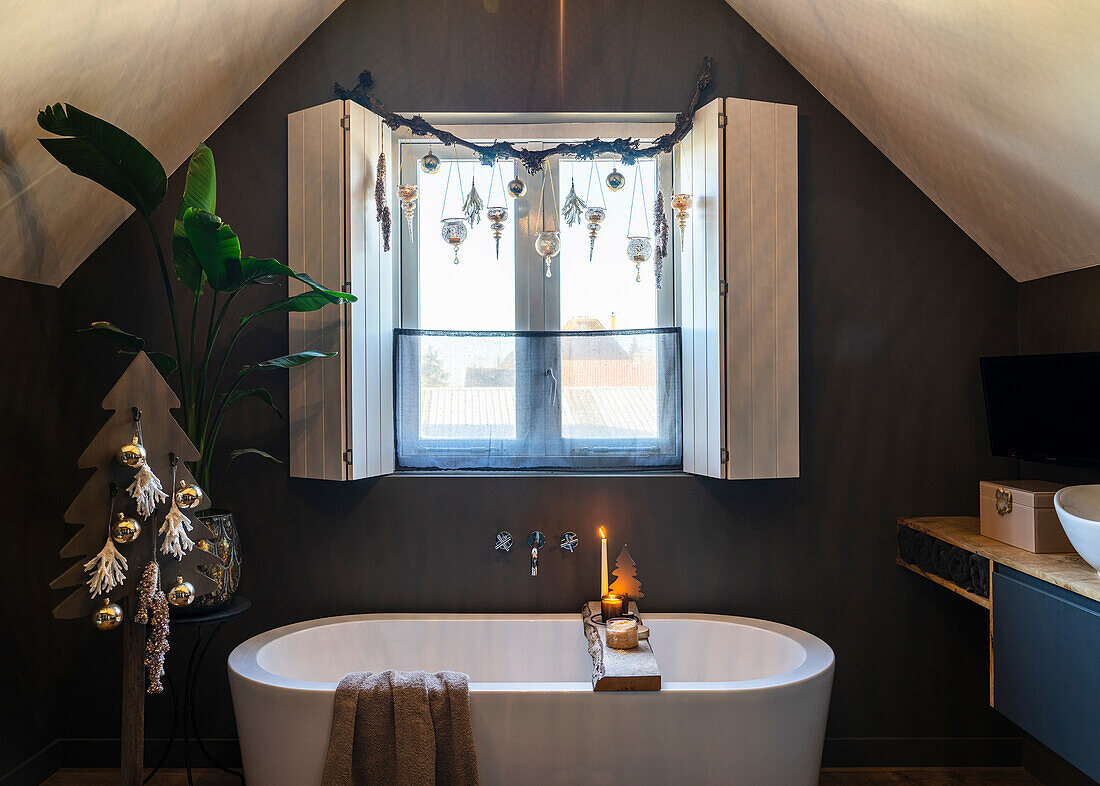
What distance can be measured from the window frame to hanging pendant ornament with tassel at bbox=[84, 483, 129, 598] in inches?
45.1

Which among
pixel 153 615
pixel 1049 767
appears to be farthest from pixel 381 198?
pixel 1049 767

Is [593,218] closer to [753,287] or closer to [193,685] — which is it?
[753,287]

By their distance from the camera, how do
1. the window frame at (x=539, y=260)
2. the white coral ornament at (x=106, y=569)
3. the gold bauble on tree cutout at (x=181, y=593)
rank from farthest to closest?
the window frame at (x=539, y=260) → the gold bauble on tree cutout at (x=181, y=593) → the white coral ornament at (x=106, y=569)

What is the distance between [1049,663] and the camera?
1883 mm

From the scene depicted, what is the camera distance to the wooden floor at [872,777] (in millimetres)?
2461

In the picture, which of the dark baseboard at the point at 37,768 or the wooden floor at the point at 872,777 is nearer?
the dark baseboard at the point at 37,768

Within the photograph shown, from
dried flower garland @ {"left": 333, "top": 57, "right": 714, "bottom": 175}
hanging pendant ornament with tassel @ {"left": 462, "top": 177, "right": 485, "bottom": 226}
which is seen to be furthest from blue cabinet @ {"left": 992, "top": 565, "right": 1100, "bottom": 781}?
hanging pendant ornament with tassel @ {"left": 462, "top": 177, "right": 485, "bottom": 226}

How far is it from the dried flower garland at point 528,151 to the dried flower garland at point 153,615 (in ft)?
5.63

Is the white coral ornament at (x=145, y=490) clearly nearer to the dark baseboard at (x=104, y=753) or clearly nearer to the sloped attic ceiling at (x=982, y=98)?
the dark baseboard at (x=104, y=753)

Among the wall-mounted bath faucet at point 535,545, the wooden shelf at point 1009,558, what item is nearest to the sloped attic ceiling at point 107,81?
the wall-mounted bath faucet at point 535,545

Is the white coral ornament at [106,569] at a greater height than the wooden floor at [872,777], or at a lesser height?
greater

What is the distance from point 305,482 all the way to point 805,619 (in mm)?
1982

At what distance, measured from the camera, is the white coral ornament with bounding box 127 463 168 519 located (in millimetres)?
1662

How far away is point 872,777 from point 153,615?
2463 mm
